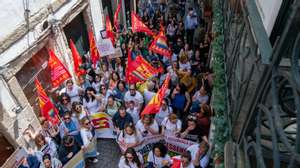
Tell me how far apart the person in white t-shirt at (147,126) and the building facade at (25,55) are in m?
2.82

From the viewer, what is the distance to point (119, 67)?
31.4ft

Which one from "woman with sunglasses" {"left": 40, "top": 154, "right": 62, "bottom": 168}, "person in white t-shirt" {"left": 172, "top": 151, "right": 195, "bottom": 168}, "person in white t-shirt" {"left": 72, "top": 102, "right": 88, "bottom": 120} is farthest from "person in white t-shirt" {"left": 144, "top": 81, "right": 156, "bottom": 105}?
"woman with sunglasses" {"left": 40, "top": 154, "right": 62, "bottom": 168}

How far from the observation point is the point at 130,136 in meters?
6.66

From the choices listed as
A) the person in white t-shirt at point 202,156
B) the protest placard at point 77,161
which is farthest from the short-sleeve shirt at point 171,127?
the protest placard at point 77,161

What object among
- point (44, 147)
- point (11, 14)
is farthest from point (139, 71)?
point (11, 14)

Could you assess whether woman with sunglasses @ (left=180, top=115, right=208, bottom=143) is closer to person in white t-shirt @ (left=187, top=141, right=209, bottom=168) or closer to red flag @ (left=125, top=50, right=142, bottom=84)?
person in white t-shirt @ (left=187, top=141, right=209, bottom=168)

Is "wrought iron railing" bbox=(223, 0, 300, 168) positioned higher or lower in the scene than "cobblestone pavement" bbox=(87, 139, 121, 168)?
higher

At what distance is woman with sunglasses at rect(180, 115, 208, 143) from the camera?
6.30 m

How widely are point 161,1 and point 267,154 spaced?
15492mm

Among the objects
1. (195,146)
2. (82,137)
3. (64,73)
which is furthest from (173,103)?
(64,73)

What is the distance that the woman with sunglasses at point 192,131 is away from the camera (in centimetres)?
630

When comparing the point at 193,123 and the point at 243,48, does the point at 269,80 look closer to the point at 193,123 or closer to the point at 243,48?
the point at 243,48

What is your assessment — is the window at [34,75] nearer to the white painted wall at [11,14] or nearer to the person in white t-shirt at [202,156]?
the white painted wall at [11,14]

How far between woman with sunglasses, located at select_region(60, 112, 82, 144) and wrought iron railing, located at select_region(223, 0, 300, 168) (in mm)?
4304
